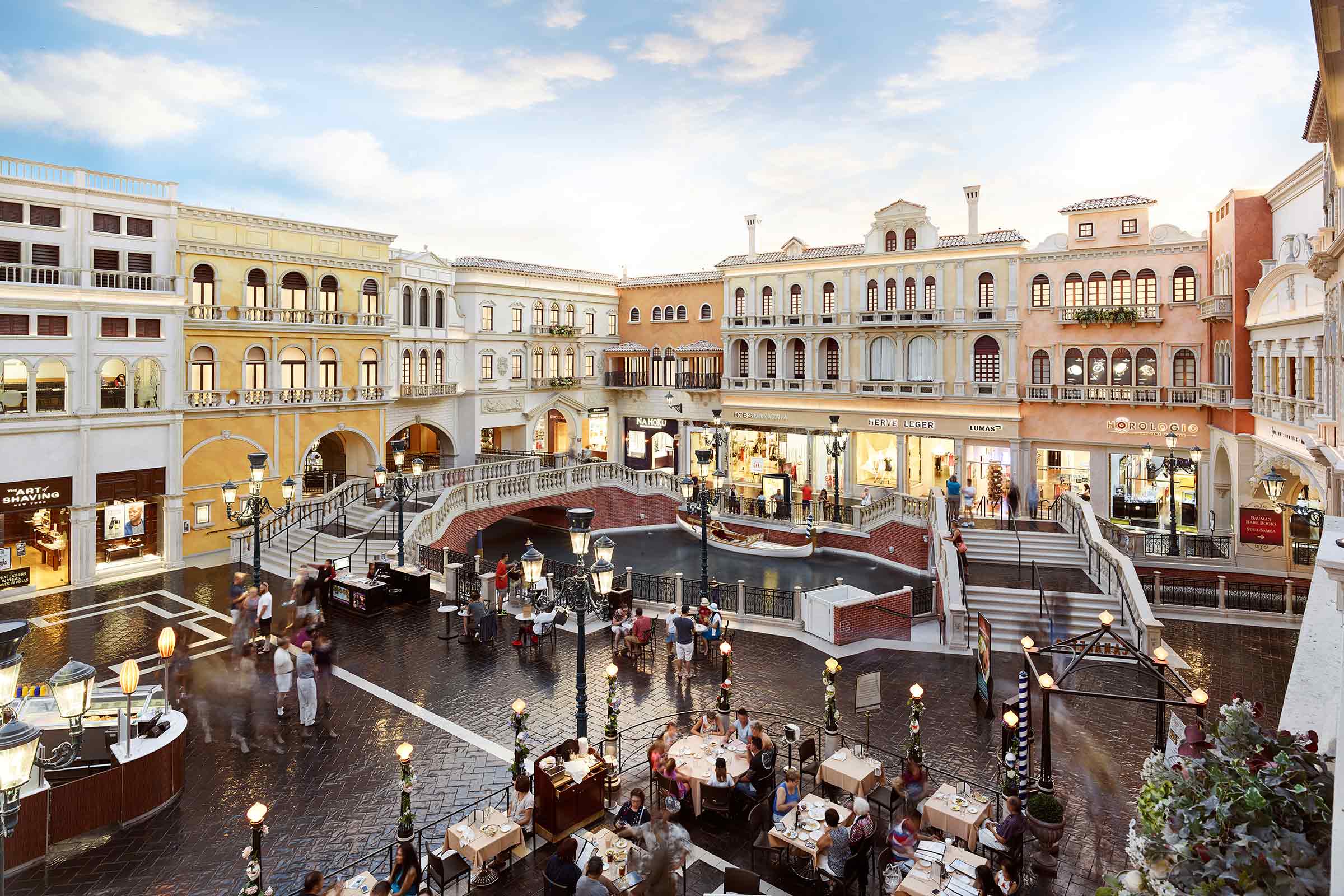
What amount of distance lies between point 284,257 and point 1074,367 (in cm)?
3143

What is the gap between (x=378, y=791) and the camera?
11.5 meters

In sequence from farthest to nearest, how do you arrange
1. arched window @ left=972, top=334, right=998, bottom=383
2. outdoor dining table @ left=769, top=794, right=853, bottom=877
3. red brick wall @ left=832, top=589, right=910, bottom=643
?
arched window @ left=972, top=334, right=998, bottom=383 < red brick wall @ left=832, top=589, right=910, bottom=643 < outdoor dining table @ left=769, top=794, right=853, bottom=877

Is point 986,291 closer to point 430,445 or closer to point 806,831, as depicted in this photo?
point 430,445

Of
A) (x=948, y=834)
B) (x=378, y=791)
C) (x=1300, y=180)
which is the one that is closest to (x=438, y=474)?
(x=378, y=791)

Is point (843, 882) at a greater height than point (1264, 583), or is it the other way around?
point (1264, 583)

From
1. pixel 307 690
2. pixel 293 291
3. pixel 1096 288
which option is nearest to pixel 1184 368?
pixel 1096 288

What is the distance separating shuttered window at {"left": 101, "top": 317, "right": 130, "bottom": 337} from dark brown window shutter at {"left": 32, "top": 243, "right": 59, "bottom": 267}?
199 centimetres

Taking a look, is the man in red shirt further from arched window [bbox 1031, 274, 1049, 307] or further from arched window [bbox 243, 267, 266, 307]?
arched window [bbox 1031, 274, 1049, 307]

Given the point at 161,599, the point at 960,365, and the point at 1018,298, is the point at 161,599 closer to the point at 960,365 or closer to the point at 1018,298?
the point at 960,365

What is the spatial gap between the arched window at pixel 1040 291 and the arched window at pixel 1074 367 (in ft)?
7.13

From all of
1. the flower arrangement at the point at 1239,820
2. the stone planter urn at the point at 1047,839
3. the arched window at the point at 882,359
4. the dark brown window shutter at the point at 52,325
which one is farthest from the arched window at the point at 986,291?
the dark brown window shutter at the point at 52,325

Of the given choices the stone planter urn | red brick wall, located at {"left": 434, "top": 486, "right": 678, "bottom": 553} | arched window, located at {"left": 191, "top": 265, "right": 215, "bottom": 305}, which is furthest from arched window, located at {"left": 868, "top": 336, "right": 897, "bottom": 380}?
arched window, located at {"left": 191, "top": 265, "right": 215, "bottom": 305}

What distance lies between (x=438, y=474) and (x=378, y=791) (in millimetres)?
19893

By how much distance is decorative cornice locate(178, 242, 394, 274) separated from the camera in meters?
26.8
